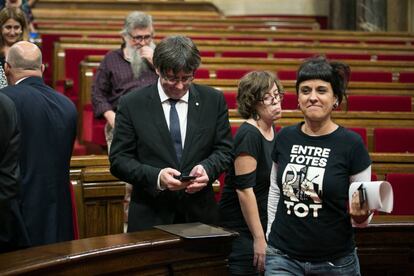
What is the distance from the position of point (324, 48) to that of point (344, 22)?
17.4 ft

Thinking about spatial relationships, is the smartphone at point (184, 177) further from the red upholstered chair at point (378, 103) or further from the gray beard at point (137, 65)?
the red upholstered chair at point (378, 103)

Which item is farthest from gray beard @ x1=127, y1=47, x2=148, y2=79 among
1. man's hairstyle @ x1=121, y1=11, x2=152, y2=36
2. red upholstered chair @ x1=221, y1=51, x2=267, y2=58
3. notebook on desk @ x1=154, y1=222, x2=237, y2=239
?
red upholstered chair @ x1=221, y1=51, x2=267, y2=58

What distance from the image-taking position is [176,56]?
345cm

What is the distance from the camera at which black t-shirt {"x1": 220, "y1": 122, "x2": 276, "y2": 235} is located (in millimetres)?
3633

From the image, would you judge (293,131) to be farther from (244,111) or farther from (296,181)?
(244,111)

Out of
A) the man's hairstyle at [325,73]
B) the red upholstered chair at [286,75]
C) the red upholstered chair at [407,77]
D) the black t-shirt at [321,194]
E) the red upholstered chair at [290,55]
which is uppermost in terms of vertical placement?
the man's hairstyle at [325,73]

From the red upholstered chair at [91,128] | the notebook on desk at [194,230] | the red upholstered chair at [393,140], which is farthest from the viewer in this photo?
the red upholstered chair at [91,128]

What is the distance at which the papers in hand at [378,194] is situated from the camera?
9.21 ft

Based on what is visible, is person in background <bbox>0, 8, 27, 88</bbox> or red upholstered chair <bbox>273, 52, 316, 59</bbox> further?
red upholstered chair <bbox>273, 52, 316, 59</bbox>

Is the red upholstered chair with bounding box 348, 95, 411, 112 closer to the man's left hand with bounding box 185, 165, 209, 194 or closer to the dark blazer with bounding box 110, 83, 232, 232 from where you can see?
the dark blazer with bounding box 110, 83, 232, 232

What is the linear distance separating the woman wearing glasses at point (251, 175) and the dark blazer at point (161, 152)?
3.3 inches

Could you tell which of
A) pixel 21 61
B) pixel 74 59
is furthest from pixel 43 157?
pixel 74 59

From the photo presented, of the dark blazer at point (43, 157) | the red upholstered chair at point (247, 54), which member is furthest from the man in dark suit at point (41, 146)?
the red upholstered chair at point (247, 54)

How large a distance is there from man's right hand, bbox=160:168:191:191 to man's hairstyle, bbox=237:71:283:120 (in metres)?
0.48
